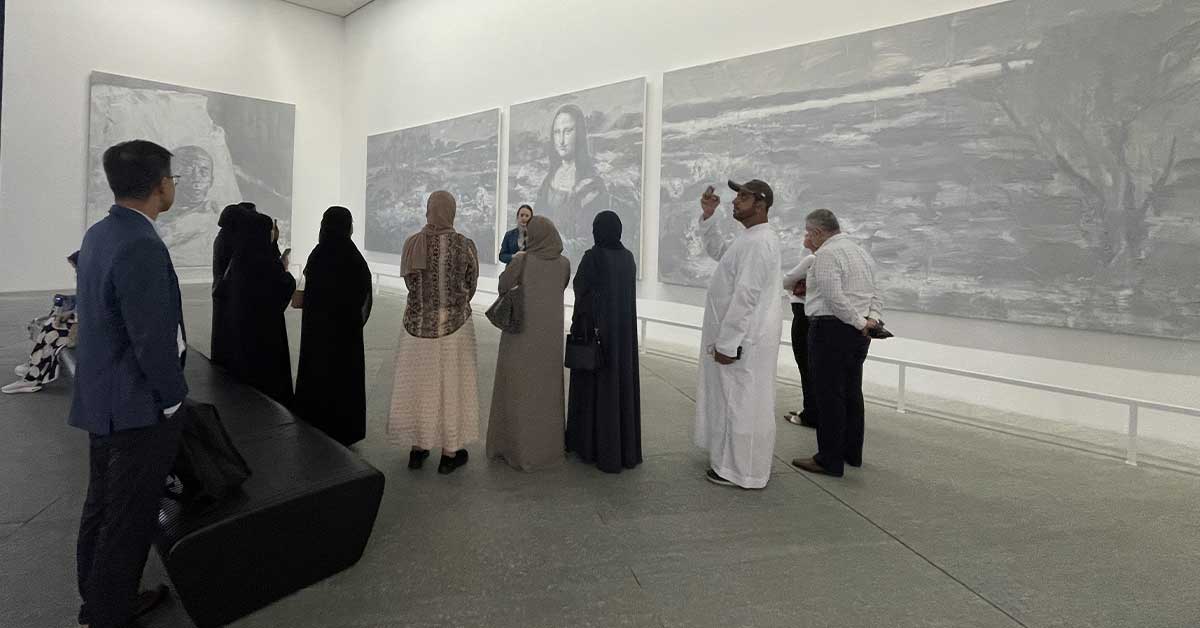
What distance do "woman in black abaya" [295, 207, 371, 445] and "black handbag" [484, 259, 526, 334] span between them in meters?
0.94

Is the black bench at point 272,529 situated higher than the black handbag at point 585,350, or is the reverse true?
the black handbag at point 585,350

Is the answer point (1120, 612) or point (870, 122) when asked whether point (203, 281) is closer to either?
point (870, 122)

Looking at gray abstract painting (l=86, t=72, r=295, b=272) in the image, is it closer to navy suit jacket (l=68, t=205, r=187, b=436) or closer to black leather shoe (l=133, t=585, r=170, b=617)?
black leather shoe (l=133, t=585, r=170, b=617)

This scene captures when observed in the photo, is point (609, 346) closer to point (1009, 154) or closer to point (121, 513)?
point (121, 513)

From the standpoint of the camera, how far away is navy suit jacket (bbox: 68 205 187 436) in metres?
2.24

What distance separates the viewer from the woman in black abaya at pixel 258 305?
4.76 m

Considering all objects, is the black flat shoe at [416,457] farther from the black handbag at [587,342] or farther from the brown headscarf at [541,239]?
the brown headscarf at [541,239]

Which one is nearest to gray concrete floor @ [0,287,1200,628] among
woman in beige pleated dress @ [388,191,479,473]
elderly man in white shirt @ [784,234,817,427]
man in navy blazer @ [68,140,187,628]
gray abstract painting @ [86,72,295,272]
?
woman in beige pleated dress @ [388,191,479,473]

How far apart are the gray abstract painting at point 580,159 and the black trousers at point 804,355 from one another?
12.8 ft

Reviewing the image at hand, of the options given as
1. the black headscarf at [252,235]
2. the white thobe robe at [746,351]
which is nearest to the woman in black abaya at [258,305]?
the black headscarf at [252,235]

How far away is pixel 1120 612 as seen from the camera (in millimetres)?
2951

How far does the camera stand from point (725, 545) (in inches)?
138

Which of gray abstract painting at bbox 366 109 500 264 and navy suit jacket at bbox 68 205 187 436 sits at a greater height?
gray abstract painting at bbox 366 109 500 264

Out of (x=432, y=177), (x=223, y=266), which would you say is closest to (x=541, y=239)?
(x=223, y=266)
